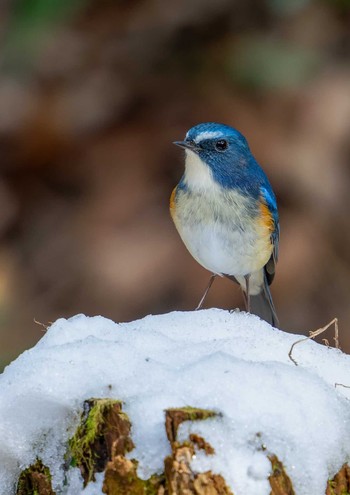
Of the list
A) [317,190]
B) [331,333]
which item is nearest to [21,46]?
[317,190]

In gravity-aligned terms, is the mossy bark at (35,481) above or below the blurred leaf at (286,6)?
below

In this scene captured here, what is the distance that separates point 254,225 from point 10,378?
1.76 meters

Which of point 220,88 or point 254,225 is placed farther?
point 220,88

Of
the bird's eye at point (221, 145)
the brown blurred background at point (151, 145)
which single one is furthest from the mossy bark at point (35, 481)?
the brown blurred background at point (151, 145)

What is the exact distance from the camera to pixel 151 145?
22.5 feet

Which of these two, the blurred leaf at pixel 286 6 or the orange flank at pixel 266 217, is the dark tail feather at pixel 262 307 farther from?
the blurred leaf at pixel 286 6

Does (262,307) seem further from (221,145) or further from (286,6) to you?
(286,6)

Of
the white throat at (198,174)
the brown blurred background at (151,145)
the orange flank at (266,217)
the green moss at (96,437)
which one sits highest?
the brown blurred background at (151,145)

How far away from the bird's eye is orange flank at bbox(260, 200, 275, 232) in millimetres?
259

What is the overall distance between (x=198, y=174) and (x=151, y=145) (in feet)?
8.48

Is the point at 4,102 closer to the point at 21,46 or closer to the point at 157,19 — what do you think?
the point at 21,46

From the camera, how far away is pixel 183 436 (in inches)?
97.2

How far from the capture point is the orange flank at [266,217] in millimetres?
4345

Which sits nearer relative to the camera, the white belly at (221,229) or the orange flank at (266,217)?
the white belly at (221,229)
